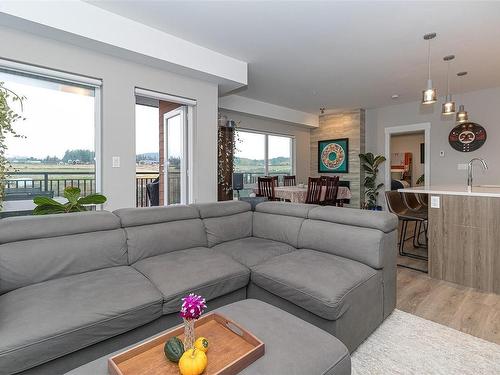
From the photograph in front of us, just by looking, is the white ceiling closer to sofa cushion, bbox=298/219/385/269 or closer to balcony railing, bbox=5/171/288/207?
balcony railing, bbox=5/171/288/207

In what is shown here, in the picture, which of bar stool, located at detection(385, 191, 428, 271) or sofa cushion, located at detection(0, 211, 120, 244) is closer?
sofa cushion, located at detection(0, 211, 120, 244)

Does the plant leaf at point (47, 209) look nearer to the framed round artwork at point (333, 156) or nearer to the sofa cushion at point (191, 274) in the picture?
the sofa cushion at point (191, 274)

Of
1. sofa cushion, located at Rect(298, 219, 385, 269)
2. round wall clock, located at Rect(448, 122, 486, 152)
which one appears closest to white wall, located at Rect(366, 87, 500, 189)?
round wall clock, located at Rect(448, 122, 486, 152)

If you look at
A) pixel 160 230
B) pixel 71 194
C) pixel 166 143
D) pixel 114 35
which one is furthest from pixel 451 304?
pixel 166 143

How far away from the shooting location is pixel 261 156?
6699 millimetres

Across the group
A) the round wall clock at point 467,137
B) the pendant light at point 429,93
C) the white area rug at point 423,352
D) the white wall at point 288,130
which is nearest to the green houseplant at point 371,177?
the round wall clock at point 467,137

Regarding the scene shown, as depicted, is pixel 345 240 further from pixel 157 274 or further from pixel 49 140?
pixel 49 140

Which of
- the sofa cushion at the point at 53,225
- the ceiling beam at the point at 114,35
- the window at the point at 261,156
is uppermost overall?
the ceiling beam at the point at 114,35

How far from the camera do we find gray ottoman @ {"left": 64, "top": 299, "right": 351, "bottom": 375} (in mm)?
1040

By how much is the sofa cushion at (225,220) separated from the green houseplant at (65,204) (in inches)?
38.9

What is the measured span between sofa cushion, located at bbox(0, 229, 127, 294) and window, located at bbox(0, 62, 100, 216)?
1292 millimetres

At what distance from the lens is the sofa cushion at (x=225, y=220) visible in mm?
2676

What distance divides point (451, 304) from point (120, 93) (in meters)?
3.90

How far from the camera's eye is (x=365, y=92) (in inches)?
209
